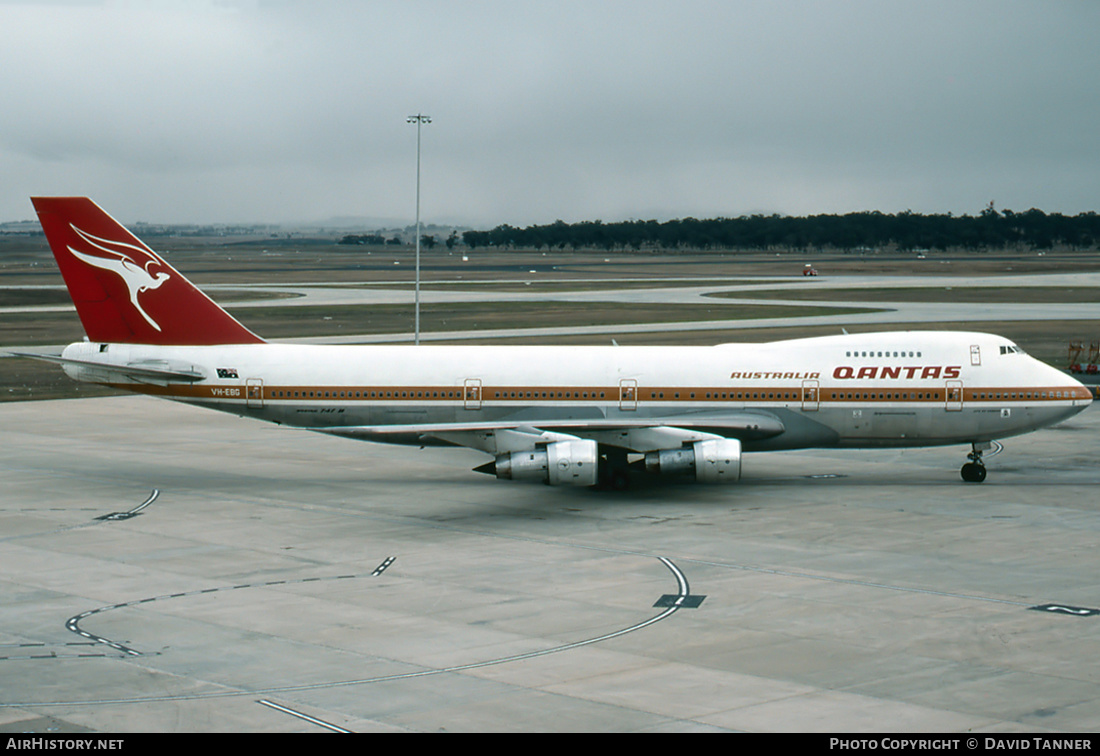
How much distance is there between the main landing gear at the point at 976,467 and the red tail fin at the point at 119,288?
79.0ft

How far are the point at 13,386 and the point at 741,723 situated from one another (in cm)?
5712

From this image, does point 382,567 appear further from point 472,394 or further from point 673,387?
point 673,387

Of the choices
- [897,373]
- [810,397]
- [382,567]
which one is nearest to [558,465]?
[382,567]

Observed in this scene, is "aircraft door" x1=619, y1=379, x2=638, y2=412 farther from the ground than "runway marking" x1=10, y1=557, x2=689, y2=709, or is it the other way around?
"aircraft door" x1=619, y1=379, x2=638, y2=412

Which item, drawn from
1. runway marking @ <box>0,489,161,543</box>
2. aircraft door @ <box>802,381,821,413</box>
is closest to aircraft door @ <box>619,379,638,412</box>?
aircraft door @ <box>802,381,821,413</box>

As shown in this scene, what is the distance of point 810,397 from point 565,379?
7.76 m

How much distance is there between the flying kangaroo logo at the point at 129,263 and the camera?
40.1m

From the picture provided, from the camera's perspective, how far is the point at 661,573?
28234 millimetres

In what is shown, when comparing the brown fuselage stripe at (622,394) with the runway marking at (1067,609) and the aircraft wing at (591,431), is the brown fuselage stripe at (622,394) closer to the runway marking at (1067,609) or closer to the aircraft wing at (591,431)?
the aircraft wing at (591,431)

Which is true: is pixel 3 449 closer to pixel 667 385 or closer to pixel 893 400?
pixel 667 385

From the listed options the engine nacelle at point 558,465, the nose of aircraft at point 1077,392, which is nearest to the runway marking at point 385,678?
the engine nacelle at point 558,465

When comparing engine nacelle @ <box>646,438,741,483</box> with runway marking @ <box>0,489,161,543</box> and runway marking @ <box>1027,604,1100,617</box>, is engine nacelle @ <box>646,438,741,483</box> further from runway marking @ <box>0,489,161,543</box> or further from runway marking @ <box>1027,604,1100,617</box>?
runway marking @ <box>0,489,161,543</box>

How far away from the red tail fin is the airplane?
0.05 meters

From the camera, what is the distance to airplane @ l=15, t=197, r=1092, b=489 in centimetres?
3869
